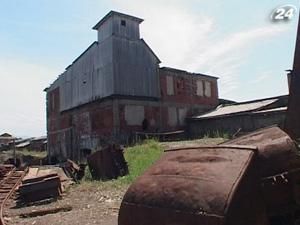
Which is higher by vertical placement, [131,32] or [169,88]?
[131,32]

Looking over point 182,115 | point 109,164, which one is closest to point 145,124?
point 182,115

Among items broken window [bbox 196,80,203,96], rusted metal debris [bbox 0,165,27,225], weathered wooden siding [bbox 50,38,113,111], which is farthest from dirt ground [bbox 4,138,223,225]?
broken window [bbox 196,80,203,96]

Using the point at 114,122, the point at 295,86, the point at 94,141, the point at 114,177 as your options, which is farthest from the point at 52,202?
the point at 94,141

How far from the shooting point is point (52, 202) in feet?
31.8

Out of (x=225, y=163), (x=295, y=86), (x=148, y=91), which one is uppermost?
(x=148, y=91)

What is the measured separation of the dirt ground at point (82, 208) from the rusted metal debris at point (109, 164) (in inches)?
47.3

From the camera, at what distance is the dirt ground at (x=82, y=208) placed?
23.5 feet

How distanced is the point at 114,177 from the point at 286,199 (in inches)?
360

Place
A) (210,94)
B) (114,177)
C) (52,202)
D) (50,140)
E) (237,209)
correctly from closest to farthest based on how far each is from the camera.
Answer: (237,209), (52,202), (114,177), (210,94), (50,140)


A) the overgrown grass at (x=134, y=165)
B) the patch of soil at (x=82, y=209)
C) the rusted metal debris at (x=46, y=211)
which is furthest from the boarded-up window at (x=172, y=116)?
the rusted metal debris at (x=46, y=211)

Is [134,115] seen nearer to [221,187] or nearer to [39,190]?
[39,190]

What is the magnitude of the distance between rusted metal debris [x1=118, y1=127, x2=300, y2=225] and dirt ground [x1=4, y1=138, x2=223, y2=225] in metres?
2.63

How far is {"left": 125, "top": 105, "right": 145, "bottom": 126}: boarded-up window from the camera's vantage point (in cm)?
2662

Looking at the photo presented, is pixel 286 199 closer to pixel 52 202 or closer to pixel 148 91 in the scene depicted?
pixel 52 202
